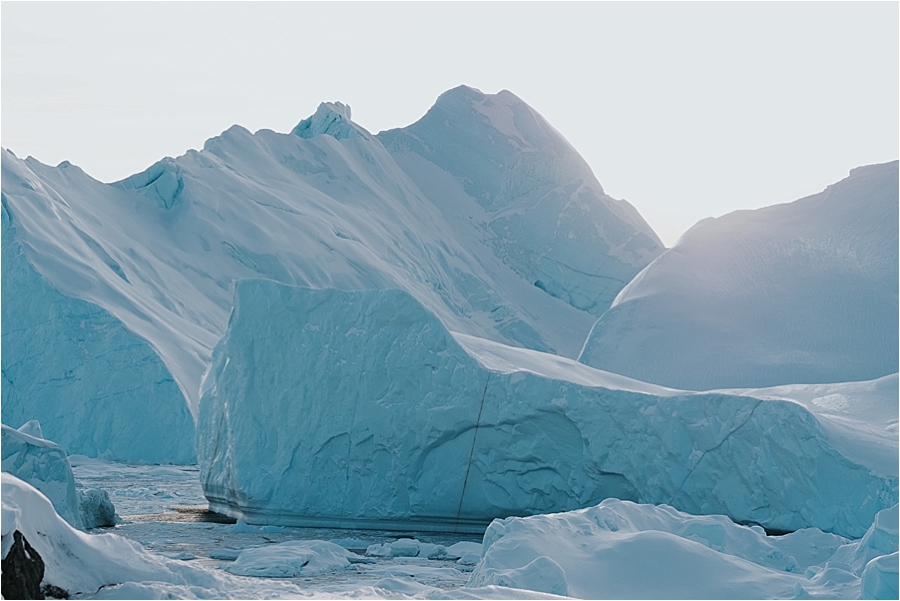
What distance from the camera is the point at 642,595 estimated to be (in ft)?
21.7

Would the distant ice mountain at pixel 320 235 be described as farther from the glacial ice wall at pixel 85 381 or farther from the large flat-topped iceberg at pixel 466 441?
the large flat-topped iceberg at pixel 466 441

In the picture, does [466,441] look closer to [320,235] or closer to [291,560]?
[291,560]

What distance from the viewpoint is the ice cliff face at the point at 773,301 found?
67.4 feet

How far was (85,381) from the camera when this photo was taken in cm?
2009

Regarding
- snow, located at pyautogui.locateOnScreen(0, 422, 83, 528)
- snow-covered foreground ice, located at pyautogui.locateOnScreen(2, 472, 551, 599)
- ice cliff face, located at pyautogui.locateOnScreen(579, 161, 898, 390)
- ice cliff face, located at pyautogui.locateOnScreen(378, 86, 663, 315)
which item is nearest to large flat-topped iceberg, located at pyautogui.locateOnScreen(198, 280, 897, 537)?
snow, located at pyautogui.locateOnScreen(0, 422, 83, 528)

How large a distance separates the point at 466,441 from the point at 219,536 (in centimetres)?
280

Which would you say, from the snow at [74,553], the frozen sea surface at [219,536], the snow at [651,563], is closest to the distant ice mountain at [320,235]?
the frozen sea surface at [219,536]

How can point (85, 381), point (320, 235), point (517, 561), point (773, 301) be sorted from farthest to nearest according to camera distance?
point (320, 235)
point (773, 301)
point (85, 381)
point (517, 561)

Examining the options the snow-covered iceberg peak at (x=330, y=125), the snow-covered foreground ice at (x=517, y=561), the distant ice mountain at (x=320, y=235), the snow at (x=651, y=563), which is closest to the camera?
the snow-covered foreground ice at (x=517, y=561)

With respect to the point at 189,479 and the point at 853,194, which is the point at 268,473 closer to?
the point at 189,479

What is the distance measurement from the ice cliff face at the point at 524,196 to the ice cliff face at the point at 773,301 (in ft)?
58.3

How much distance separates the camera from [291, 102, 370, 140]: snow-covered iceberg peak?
4334cm

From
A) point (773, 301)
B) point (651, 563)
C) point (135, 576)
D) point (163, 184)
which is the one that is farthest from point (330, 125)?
point (135, 576)

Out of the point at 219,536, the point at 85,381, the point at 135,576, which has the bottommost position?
the point at 219,536
